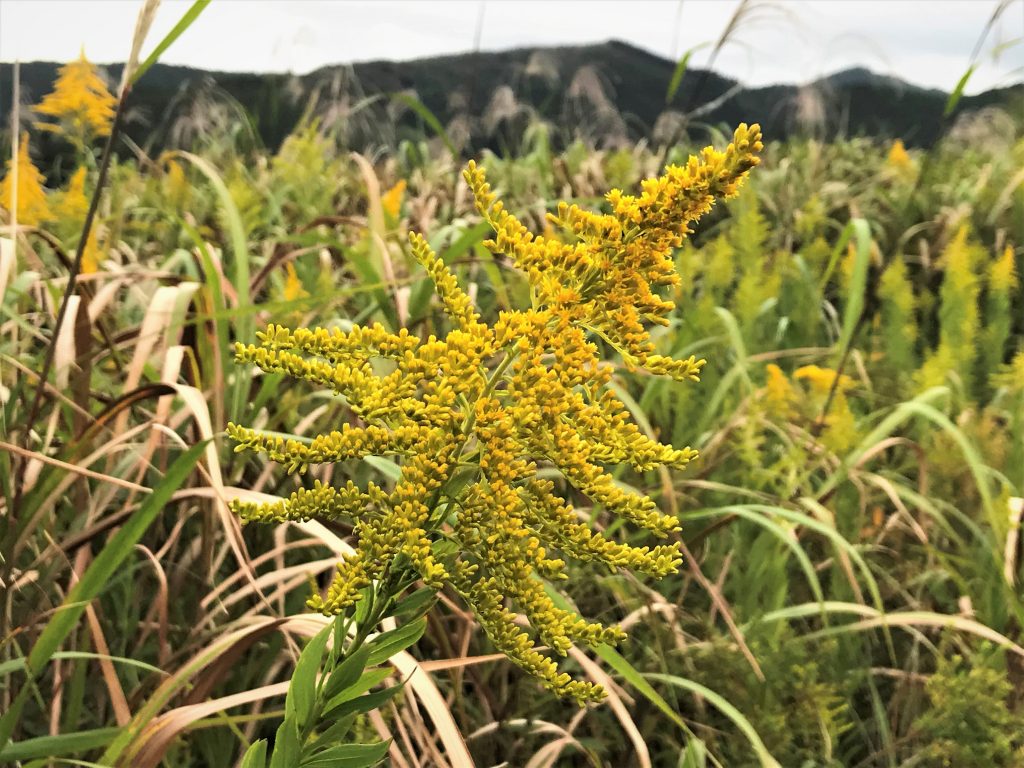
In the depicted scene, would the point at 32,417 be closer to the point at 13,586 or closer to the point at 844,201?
the point at 13,586

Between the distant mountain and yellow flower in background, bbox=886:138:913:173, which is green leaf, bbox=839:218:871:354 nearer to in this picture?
the distant mountain

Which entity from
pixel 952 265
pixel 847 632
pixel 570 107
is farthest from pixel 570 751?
pixel 570 107

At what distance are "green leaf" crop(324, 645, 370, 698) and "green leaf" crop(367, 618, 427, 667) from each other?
0.02 meters

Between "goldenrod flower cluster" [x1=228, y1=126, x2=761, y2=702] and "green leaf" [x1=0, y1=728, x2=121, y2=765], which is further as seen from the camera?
"green leaf" [x1=0, y1=728, x2=121, y2=765]

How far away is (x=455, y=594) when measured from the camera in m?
1.90

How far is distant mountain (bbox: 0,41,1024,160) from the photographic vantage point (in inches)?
239

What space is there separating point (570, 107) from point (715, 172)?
7509 millimetres

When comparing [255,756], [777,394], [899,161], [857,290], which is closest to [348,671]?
[255,756]

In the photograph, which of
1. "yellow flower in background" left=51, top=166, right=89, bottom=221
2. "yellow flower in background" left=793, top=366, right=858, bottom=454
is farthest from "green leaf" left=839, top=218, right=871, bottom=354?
"yellow flower in background" left=51, top=166, right=89, bottom=221

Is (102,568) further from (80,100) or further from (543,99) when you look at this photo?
(543,99)

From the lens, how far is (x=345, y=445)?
0.72 metres

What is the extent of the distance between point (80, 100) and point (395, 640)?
3.49 m

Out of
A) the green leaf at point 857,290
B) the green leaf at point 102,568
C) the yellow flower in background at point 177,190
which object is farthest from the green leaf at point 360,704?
the yellow flower in background at point 177,190

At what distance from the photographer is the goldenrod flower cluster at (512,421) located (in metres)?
0.70
